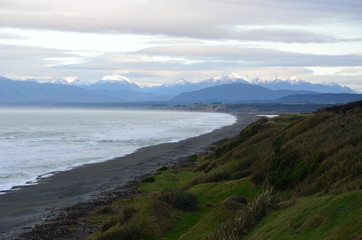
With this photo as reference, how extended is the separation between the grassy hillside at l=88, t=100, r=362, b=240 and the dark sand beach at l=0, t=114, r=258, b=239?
3.10m

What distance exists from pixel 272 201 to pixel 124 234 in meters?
4.46

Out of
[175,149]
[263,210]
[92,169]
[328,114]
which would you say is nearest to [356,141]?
[263,210]

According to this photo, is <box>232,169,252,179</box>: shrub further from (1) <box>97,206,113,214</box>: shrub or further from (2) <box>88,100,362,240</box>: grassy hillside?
(1) <box>97,206,113,214</box>: shrub

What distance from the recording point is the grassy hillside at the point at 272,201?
9.94 meters

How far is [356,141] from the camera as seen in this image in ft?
57.4

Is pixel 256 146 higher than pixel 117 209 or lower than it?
higher

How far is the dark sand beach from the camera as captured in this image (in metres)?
21.1

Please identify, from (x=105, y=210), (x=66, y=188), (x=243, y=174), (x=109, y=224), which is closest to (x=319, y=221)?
(x=109, y=224)

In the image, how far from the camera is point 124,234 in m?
14.1

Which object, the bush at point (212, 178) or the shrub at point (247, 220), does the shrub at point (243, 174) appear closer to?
the bush at point (212, 178)

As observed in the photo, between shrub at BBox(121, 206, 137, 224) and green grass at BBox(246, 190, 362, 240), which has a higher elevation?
green grass at BBox(246, 190, 362, 240)

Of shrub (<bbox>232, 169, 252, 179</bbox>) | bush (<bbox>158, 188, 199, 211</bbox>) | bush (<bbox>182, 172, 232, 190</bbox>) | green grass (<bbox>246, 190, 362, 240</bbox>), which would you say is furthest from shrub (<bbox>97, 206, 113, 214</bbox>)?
green grass (<bbox>246, 190, 362, 240</bbox>)

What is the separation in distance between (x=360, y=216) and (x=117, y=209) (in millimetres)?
13948

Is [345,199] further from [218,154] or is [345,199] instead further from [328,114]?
[218,154]
